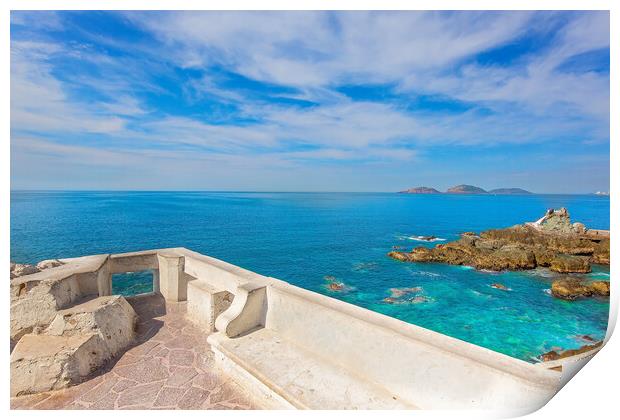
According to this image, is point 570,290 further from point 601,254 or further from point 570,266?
point 601,254

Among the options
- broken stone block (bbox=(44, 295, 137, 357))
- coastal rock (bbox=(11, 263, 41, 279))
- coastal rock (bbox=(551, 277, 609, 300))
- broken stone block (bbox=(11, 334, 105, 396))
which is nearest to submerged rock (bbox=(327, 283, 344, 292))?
coastal rock (bbox=(551, 277, 609, 300))

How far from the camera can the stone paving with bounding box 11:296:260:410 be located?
398 cm

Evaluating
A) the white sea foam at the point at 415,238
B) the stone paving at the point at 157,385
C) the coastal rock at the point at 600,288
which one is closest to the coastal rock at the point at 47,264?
the stone paving at the point at 157,385

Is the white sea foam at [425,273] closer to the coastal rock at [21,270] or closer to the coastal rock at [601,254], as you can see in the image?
the coastal rock at [601,254]

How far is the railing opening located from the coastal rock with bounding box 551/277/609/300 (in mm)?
26512

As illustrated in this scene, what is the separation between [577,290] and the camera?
20.2 m

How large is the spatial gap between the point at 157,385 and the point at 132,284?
1816cm

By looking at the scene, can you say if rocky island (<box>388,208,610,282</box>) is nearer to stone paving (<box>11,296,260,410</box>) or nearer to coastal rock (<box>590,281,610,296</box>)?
coastal rock (<box>590,281,610,296</box>)

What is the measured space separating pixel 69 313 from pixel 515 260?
31711 millimetres

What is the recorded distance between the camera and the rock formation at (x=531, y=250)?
26875 millimetres

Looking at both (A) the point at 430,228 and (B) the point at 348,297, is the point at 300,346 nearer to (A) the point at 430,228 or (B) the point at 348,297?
(B) the point at 348,297

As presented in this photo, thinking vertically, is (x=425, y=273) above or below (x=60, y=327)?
below

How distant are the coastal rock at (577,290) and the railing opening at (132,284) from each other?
87.0ft

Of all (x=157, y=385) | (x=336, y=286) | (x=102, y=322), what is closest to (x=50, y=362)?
(x=102, y=322)
